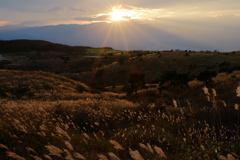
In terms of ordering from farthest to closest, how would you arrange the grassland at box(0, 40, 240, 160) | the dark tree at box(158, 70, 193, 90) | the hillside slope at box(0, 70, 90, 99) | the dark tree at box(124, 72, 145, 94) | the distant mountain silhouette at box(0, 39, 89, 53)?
the distant mountain silhouette at box(0, 39, 89, 53) < the dark tree at box(124, 72, 145, 94) < the dark tree at box(158, 70, 193, 90) < the hillside slope at box(0, 70, 90, 99) < the grassland at box(0, 40, 240, 160)

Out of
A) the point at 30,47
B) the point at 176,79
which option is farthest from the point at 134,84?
the point at 30,47

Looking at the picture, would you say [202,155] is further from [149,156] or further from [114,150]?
[114,150]

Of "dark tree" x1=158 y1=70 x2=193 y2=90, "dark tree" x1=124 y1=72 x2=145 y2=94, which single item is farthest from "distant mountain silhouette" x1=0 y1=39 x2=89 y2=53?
"dark tree" x1=158 y1=70 x2=193 y2=90

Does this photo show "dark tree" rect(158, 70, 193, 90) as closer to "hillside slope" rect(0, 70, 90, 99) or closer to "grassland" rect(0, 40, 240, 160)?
"grassland" rect(0, 40, 240, 160)

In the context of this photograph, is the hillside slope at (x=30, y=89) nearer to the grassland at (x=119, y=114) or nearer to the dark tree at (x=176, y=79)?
the grassland at (x=119, y=114)

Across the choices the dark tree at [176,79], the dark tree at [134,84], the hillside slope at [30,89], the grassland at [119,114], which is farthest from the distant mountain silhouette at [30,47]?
the dark tree at [176,79]

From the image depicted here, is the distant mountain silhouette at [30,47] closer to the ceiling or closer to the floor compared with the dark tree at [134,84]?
closer to the ceiling

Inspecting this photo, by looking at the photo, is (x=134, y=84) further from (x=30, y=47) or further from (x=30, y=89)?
(x=30, y=47)

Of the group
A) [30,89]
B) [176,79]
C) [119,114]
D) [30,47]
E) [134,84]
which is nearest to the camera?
[119,114]

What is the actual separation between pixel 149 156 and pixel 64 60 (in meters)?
59.1

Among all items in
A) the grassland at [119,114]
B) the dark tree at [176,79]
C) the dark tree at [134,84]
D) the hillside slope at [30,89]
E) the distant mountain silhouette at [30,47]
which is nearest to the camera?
the grassland at [119,114]

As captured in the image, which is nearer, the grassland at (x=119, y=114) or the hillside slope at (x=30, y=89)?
the grassland at (x=119, y=114)

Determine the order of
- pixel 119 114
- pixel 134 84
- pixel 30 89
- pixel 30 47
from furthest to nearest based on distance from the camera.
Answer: pixel 30 47, pixel 134 84, pixel 30 89, pixel 119 114

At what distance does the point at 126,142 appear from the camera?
447cm
